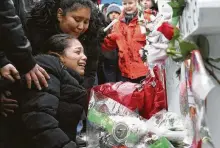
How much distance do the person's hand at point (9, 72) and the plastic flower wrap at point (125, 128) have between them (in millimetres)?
380

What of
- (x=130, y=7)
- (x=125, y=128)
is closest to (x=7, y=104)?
(x=125, y=128)

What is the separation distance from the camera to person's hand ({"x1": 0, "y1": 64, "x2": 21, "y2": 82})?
1646mm

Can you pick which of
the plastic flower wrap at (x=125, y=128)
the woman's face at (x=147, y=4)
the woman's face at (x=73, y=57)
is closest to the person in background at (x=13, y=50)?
the plastic flower wrap at (x=125, y=128)

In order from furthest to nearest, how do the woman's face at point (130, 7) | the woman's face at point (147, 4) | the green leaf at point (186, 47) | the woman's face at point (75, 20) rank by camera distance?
the woman's face at point (147, 4) < the woman's face at point (130, 7) < the woman's face at point (75, 20) < the green leaf at point (186, 47)

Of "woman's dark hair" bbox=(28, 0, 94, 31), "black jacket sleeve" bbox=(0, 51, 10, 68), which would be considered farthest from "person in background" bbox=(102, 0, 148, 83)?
"black jacket sleeve" bbox=(0, 51, 10, 68)

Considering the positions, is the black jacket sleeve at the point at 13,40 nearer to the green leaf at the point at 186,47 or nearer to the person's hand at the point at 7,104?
the person's hand at the point at 7,104

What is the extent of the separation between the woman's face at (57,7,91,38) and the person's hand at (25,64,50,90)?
2.56 ft

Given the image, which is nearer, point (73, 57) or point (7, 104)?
point (7, 104)

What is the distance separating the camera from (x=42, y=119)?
1701 millimetres

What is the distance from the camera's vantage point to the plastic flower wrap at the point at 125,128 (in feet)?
5.48

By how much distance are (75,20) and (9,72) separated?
0.93 m

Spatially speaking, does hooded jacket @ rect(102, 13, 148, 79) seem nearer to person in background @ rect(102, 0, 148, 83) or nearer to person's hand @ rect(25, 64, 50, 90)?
person in background @ rect(102, 0, 148, 83)

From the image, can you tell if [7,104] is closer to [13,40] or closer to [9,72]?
[9,72]

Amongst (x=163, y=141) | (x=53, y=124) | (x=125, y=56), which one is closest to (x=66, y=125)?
(x=53, y=124)
